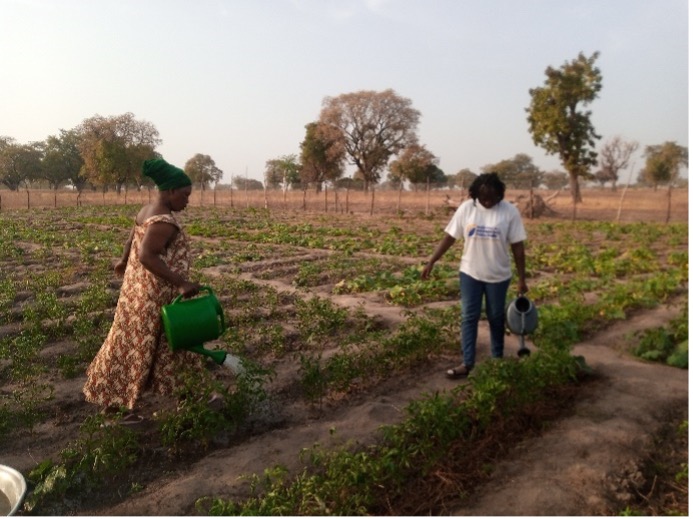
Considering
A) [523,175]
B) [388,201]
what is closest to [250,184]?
[388,201]

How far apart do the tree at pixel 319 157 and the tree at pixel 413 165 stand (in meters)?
2.99

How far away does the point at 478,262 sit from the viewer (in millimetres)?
3684

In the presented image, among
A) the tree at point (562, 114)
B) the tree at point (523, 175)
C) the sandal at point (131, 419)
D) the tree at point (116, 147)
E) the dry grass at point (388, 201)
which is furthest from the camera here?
the tree at point (116, 147)

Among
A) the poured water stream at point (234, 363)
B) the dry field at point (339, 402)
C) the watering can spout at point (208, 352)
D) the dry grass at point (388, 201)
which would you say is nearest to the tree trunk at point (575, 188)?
the dry grass at point (388, 201)

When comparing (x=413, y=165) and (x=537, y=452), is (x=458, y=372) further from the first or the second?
(x=413, y=165)

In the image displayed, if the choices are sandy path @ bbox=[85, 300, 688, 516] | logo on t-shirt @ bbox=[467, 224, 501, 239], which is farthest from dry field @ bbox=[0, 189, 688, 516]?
logo on t-shirt @ bbox=[467, 224, 501, 239]

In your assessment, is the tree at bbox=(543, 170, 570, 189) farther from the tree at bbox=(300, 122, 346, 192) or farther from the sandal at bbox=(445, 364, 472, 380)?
the sandal at bbox=(445, 364, 472, 380)

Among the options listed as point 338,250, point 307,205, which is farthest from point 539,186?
point 307,205

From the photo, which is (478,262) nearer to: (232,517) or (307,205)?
(232,517)

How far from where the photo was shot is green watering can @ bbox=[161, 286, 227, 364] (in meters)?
2.93

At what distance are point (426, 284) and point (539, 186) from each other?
44.1ft

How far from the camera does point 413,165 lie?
96.5 ft

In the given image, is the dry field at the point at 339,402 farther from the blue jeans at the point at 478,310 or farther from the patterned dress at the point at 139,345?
the blue jeans at the point at 478,310

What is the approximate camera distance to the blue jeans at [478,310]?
12.2 feet
